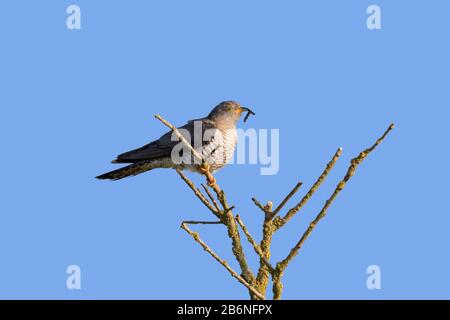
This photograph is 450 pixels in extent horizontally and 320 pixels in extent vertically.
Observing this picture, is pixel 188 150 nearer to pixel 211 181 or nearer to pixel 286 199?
pixel 211 181

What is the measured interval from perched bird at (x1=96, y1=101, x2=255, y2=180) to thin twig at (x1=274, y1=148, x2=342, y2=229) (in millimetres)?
2505

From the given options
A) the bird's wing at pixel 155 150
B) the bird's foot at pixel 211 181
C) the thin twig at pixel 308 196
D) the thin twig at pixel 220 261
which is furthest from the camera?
the bird's wing at pixel 155 150

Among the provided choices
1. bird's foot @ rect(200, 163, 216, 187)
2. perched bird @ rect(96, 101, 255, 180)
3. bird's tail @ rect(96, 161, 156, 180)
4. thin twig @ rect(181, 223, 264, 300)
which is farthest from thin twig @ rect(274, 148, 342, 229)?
bird's tail @ rect(96, 161, 156, 180)

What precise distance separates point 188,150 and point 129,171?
0.87 m

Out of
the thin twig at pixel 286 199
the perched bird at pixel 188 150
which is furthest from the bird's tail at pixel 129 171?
the thin twig at pixel 286 199

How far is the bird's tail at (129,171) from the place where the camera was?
8883 mm

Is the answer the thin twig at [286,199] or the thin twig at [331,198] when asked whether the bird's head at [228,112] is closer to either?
the thin twig at [286,199]

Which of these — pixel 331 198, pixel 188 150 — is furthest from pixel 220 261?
pixel 188 150

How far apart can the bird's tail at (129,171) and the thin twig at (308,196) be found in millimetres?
3172

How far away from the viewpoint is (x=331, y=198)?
18.4ft

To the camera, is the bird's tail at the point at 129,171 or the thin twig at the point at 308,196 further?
the bird's tail at the point at 129,171

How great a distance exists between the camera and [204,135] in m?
8.89

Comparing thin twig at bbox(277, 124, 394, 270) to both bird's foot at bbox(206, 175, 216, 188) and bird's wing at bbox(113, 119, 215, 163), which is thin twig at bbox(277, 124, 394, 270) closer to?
bird's foot at bbox(206, 175, 216, 188)
